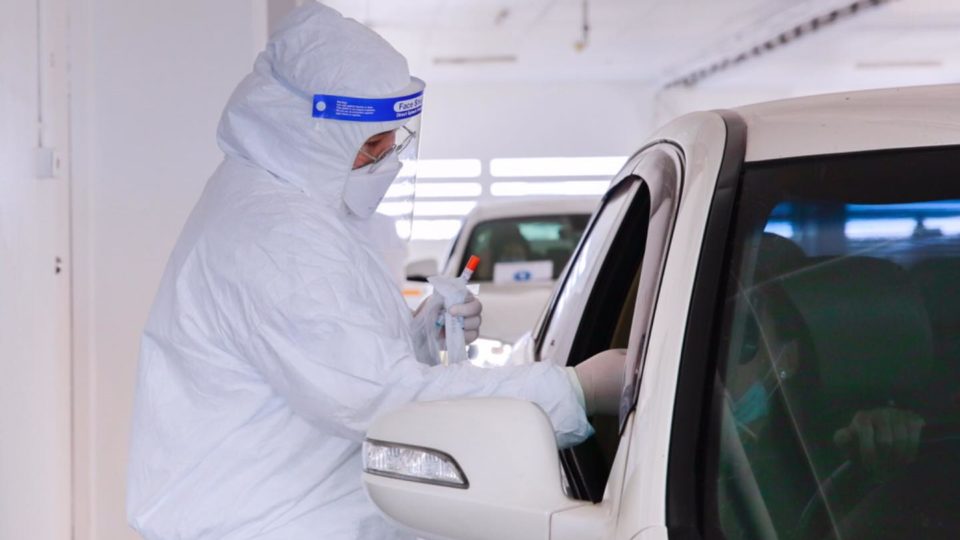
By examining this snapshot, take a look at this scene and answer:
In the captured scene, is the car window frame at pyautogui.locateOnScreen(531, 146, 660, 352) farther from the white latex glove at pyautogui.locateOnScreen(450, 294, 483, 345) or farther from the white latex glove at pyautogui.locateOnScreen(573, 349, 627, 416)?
the white latex glove at pyautogui.locateOnScreen(573, 349, 627, 416)

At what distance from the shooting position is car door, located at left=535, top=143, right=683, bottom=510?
2225 millimetres

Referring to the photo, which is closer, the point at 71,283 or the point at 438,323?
the point at 438,323

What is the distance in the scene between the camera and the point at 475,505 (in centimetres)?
194

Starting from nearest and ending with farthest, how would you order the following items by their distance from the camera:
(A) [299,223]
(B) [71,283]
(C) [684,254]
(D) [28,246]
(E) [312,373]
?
(C) [684,254]
(E) [312,373]
(A) [299,223]
(D) [28,246]
(B) [71,283]

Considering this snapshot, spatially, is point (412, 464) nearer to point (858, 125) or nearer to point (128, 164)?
point (858, 125)

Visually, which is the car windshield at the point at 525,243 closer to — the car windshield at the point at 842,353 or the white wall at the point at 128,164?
the white wall at the point at 128,164

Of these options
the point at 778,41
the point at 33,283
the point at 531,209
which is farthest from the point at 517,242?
the point at 778,41

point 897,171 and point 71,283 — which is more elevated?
point 897,171

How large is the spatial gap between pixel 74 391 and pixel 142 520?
2.69m

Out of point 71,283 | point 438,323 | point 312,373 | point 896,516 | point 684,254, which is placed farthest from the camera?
point 71,283

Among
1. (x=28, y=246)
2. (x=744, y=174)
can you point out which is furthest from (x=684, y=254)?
(x=28, y=246)

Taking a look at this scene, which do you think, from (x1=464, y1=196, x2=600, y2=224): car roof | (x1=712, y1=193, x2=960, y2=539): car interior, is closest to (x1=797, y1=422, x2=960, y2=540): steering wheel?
(x1=712, y1=193, x2=960, y2=539): car interior

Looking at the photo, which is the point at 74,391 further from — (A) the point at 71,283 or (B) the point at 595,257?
(B) the point at 595,257

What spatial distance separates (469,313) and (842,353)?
1.08m
